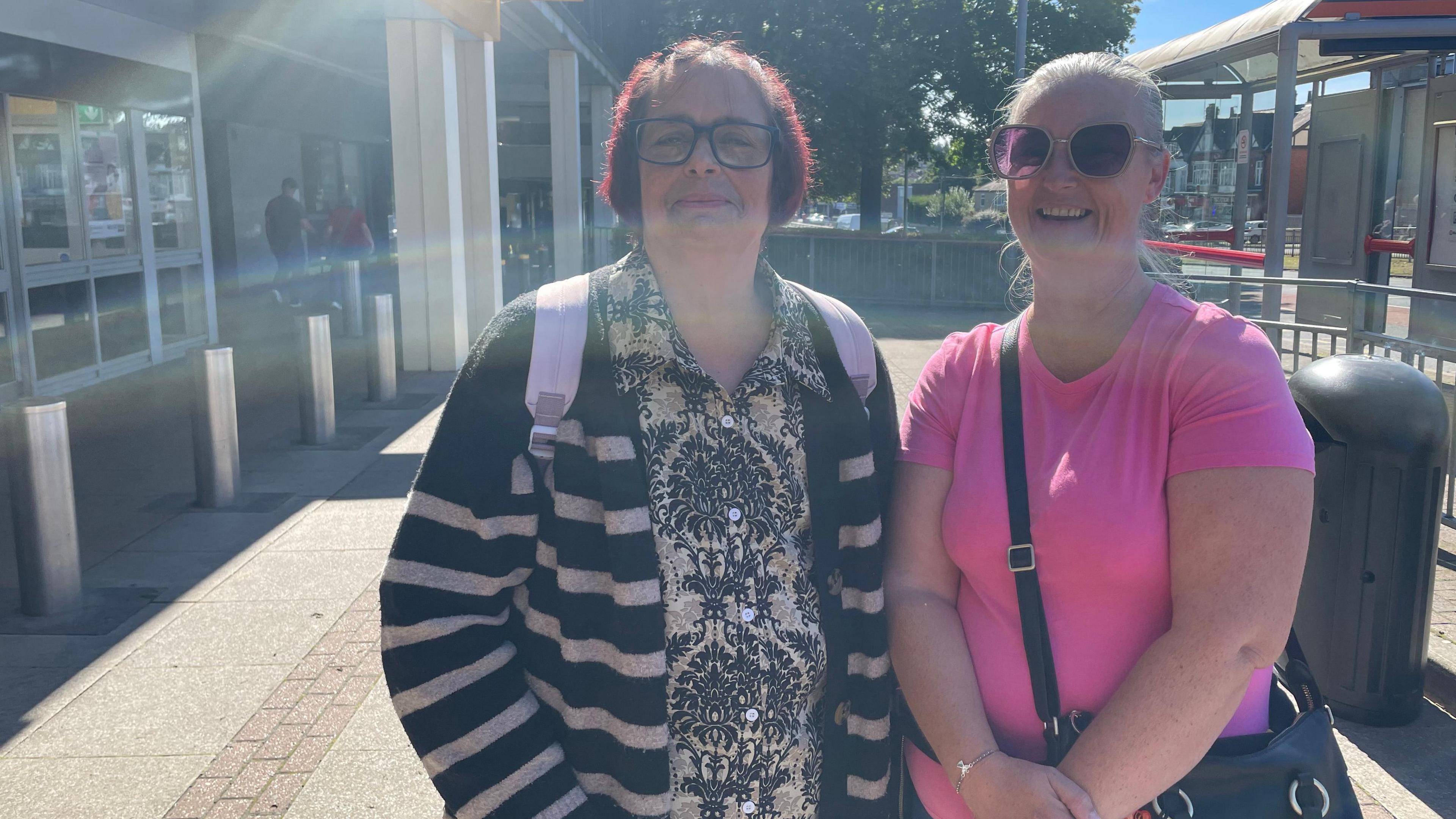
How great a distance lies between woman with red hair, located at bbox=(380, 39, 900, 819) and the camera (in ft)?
5.72

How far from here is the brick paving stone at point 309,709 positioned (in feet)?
12.9

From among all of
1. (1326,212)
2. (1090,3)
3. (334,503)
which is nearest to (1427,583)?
(334,503)

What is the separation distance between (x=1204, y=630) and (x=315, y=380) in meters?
7.80

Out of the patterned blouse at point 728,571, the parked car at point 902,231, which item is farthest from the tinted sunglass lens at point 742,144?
the parked car at point 902,231

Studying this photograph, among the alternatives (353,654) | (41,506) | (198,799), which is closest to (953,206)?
(41,506)

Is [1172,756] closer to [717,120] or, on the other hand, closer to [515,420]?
[515,420]

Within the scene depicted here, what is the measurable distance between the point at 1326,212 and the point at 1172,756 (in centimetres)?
1080

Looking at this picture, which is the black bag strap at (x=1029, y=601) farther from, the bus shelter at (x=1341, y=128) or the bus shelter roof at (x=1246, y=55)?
the bus shelter at (x=1341, y=128)

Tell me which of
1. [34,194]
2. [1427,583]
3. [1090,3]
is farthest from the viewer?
[1090,3]

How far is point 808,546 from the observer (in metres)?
1.90

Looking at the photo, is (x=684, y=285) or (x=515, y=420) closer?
(x=515, y=420)

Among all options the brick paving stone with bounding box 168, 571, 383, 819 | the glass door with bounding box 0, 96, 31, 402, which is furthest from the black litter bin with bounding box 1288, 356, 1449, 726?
the glass door with bounding box 0, 96, 31, 402

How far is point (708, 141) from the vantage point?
1.92m

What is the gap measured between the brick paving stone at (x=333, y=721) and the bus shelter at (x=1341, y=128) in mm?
6556
